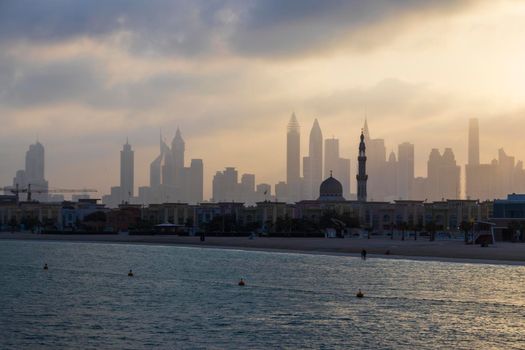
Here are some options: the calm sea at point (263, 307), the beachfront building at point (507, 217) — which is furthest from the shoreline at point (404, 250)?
the beachfront building at point (507, 217)

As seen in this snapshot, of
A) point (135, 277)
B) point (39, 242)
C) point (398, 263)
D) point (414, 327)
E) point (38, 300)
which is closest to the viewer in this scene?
point (414, 327)

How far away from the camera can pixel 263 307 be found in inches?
→ 2274

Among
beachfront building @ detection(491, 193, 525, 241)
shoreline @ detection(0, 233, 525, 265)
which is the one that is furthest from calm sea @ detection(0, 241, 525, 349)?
beachfront building @ detection(491, 193, 525, 241)

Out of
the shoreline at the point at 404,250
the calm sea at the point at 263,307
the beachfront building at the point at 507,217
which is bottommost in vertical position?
the calm sea at the point at 263,307

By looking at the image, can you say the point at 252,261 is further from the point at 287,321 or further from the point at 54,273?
the point at 287,321

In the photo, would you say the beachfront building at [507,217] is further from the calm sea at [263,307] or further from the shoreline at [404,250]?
the calm sea at [263,307]

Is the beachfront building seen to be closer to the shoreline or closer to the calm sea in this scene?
the shoreline

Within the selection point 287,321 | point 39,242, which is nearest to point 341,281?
point 287,321

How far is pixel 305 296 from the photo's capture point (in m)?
64.2

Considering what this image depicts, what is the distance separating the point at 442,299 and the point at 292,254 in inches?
2417

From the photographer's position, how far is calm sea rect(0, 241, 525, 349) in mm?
45062

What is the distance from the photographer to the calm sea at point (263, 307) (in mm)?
45062

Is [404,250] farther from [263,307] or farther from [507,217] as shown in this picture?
[263,307]

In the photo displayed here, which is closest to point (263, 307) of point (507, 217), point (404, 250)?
point (404, 250)
